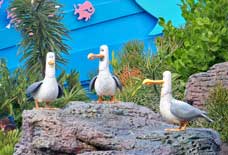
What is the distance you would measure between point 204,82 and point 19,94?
2.69m

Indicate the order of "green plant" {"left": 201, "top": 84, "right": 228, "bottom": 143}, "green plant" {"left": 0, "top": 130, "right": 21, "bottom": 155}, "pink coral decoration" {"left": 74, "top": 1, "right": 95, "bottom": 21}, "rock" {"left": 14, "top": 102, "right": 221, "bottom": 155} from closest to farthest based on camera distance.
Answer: "rock" {"left": 14, "top": 102, "right": 221, "bottom": 155} < "green plant" {"left": 0, "top": 130, "right": 21, "bottom": 155} < "green plant" {"left": 201, "top": 84, "right": 228, "bottom": 143} < "pink coral decoration" {"left": 74, "top": 1, "right": 95, "bottom": 21}

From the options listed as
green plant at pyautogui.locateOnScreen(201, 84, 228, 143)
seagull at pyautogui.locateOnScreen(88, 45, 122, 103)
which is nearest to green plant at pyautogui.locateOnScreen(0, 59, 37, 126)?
green plant at pyautogui.locateOnScreen(201, 84, 228, 143)

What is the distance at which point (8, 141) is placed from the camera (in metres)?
7.91

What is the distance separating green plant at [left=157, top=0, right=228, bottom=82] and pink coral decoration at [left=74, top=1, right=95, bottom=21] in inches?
47.5

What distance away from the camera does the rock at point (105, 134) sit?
4996 mm

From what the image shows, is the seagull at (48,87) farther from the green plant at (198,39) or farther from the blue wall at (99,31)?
the blue wall at (99,31)

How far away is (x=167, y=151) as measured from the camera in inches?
192

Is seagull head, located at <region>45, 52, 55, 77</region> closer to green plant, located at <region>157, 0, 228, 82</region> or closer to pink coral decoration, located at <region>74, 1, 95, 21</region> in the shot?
green plant, located at <region>157, 0, 228, 82</region>

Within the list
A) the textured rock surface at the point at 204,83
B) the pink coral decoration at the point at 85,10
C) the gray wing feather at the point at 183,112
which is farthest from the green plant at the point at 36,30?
the gray wing feather at the point at 183,112

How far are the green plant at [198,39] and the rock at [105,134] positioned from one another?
12.7ft

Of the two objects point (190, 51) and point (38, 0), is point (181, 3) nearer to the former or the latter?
point (190, 51)

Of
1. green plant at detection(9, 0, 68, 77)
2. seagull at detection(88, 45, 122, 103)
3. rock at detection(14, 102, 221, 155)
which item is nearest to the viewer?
rock at detection(14, 102, 221, 155)

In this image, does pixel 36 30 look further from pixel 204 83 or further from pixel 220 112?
pixel 220 112

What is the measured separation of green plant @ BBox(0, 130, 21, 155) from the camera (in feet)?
24.0
